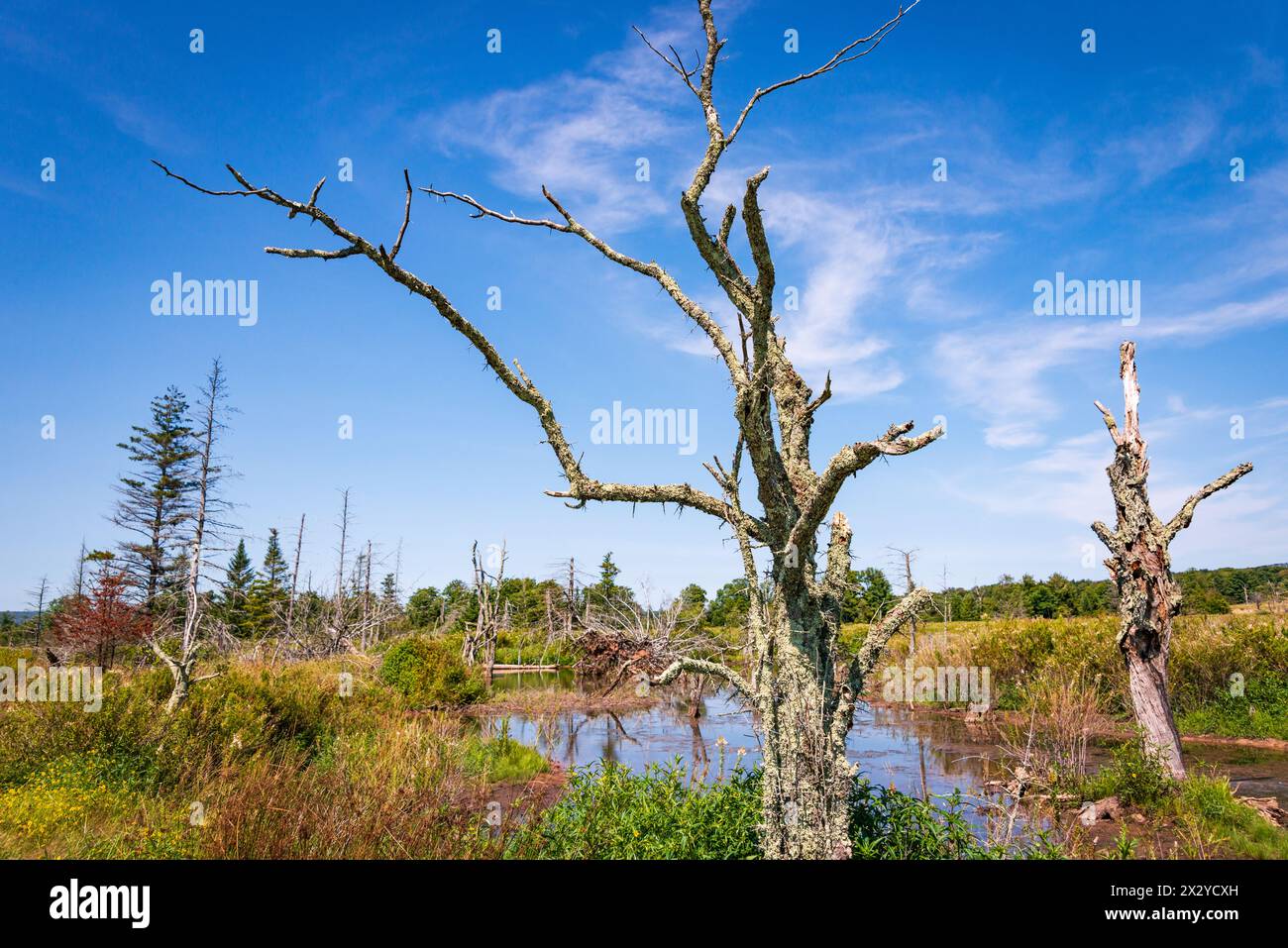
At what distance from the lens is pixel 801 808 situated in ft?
15.7

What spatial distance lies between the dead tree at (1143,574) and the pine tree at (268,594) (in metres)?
32.2

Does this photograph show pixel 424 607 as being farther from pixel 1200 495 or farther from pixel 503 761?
pixel 1200 495

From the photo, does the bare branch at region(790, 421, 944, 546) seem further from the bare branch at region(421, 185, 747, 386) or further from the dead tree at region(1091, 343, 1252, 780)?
the dead tree at region(1091, 343, 1252, 780)

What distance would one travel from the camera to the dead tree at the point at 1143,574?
9.93 metres

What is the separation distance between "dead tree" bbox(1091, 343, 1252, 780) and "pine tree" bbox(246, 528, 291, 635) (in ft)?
106

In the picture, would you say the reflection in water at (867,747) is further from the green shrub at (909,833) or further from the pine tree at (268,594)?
the pine tree at (268,594)

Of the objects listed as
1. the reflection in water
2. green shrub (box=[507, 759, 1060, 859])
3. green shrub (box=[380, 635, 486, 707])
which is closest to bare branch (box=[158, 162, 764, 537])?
green shrub (box=[507, 759, 1060, 859])

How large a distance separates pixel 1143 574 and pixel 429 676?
16269mm

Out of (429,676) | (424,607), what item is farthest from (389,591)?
(429,676)

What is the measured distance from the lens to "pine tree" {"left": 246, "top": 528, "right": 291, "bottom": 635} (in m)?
40.6

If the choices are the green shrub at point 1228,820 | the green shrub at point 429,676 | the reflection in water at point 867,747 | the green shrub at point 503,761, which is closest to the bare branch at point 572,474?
the reflection in water at point 867,747

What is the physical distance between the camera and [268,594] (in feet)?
149
